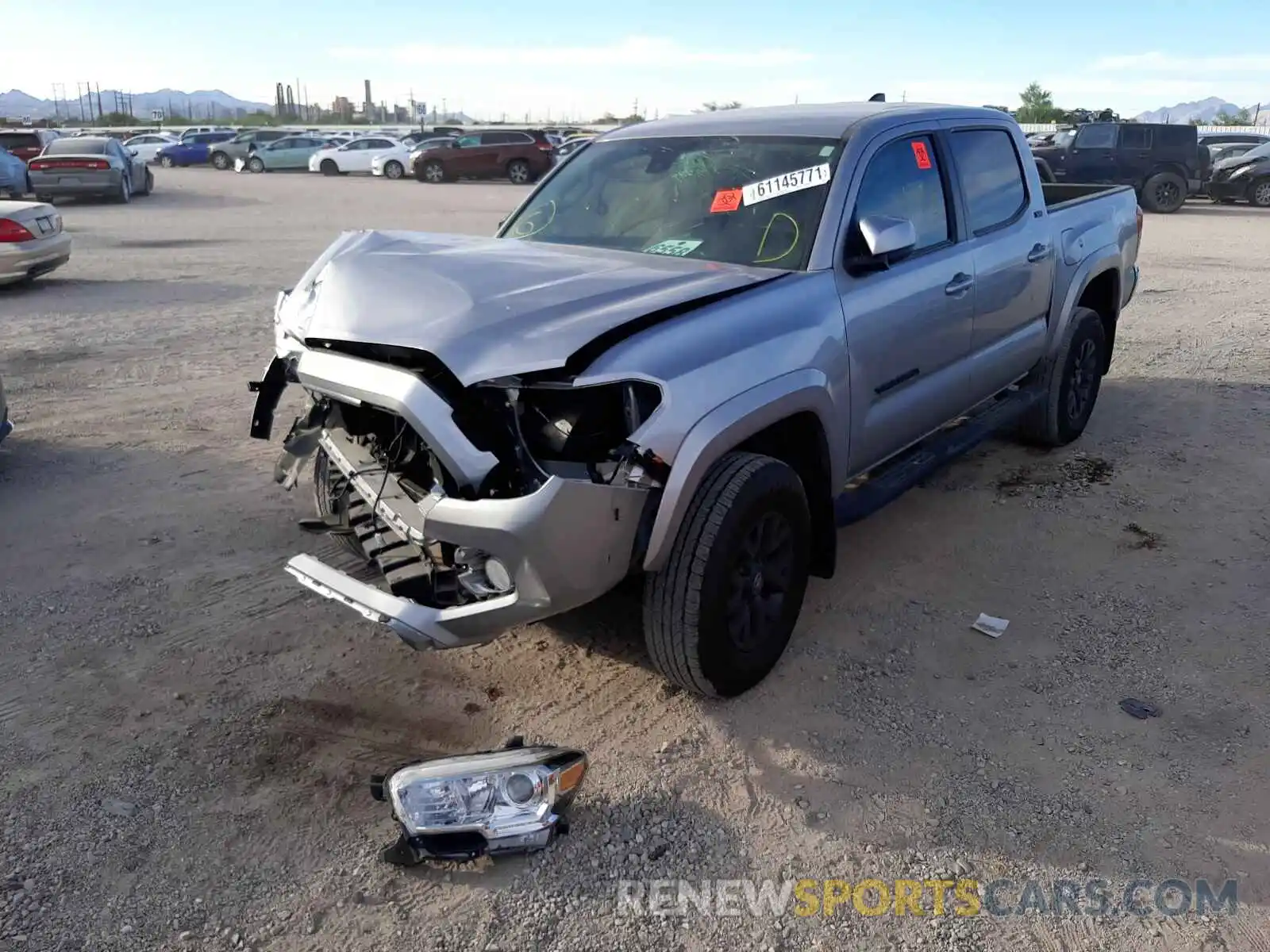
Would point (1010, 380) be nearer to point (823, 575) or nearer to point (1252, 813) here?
point (823, 575)

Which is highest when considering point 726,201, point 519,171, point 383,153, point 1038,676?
point 383,153

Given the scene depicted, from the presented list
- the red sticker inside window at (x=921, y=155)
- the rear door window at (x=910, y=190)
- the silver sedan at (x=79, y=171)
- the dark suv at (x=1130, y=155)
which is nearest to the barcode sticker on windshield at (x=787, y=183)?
the rear door window at (x=910, y=190)

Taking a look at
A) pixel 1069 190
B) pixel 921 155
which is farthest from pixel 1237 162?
pixel 921 155

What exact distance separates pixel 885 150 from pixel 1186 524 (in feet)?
8.08

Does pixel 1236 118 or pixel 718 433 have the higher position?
pixel 1236 118

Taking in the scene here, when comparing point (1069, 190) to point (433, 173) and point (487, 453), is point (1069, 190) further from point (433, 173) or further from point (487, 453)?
point (433, 173)

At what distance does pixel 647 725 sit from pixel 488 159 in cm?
2931

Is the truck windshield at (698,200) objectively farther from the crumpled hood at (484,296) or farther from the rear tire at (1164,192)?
the rear tire at (1164,192)

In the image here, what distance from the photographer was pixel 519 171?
3072cm

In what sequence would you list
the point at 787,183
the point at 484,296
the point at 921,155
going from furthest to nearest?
the point at 921,155 < the point at 787,183 < the point at 484,296

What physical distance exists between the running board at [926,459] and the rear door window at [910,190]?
0.89 meters

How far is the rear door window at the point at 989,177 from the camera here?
4789 mm

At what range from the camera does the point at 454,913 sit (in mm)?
2643

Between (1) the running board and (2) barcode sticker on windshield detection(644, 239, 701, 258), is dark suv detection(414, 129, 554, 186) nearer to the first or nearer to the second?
(1) the running board
